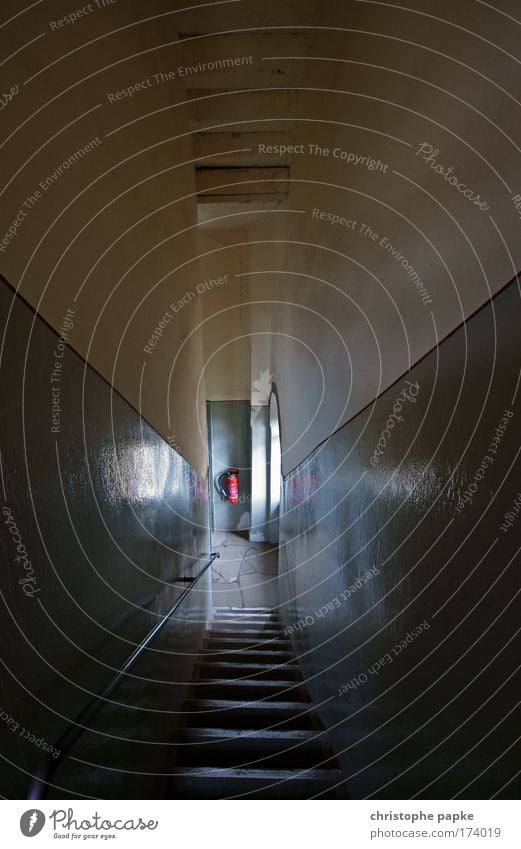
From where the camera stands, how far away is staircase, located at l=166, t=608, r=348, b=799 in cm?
150

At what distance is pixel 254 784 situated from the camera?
1509 mm

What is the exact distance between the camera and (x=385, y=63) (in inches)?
44.8

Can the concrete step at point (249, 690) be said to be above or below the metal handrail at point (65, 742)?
below

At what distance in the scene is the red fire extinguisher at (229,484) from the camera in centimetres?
609

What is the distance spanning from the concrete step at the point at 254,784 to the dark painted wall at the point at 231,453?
465cm

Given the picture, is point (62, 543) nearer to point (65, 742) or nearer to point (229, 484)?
point (65, 742)

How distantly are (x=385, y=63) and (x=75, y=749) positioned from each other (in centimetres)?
167

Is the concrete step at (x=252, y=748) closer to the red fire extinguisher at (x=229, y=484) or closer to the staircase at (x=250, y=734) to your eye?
the staircase at (x=250, y=734)

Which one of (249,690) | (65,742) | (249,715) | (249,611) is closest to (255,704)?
(249,715)

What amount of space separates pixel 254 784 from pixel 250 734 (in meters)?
0.30

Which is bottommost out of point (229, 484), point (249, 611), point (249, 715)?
point (249, 611)

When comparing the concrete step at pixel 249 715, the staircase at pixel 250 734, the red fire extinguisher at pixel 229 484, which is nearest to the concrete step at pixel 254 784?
the staircase at pixel 250 734

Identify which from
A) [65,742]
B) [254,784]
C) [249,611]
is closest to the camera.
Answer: [65,742]

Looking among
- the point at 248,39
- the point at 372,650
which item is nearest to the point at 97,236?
the point at 372,650
